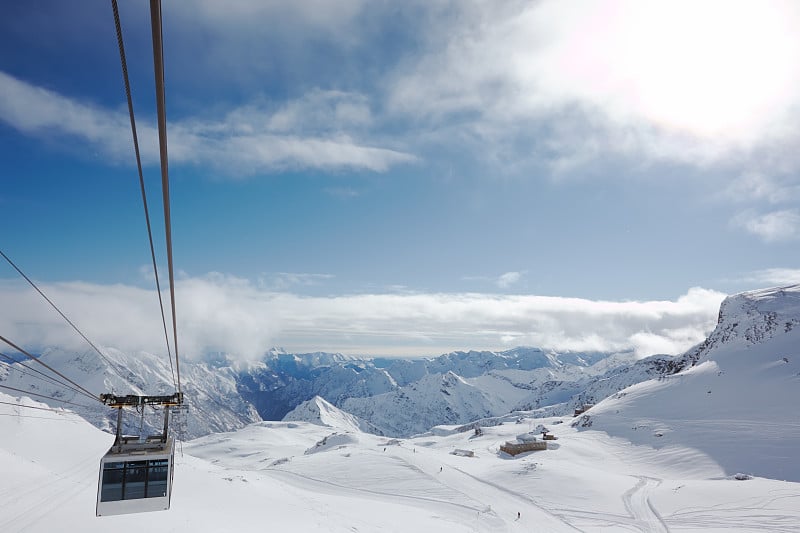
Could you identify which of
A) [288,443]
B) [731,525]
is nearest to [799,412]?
[731,525]

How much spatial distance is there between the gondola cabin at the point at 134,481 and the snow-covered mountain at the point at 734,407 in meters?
83.3

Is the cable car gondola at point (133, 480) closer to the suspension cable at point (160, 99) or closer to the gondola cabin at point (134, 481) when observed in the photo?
the gondola cabin at point (134, 481)

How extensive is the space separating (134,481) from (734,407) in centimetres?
11848

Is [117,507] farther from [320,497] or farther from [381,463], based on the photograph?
[381,463]

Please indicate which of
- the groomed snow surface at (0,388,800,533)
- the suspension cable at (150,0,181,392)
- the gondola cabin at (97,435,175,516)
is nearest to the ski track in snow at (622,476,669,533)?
the groomed snow surface at (0,388,800,533)

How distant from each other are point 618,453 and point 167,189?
104 m

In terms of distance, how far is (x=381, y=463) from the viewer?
75.4 m

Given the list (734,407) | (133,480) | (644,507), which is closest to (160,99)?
(133,480)

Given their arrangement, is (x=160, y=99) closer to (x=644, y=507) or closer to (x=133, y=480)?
(x=133, y=480)

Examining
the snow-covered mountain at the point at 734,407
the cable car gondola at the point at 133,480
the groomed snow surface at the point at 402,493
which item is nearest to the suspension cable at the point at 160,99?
the cable car gondola at the point at 133,480

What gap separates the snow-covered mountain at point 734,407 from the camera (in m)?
76.8

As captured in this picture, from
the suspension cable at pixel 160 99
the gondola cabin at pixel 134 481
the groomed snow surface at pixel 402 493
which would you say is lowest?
the groomed snow surface at pixel 402 493

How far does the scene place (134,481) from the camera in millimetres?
25047

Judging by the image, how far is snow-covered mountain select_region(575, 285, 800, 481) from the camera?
76750 mm
